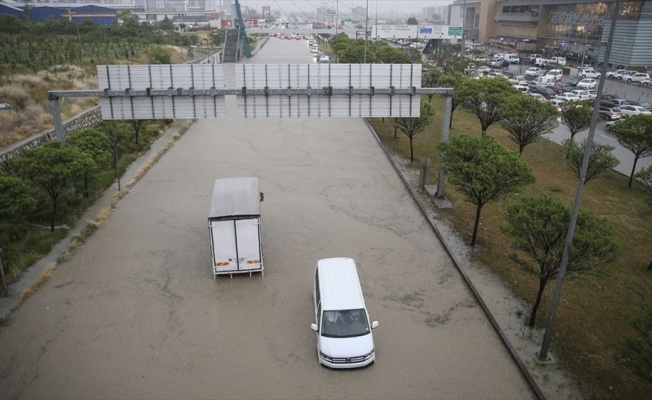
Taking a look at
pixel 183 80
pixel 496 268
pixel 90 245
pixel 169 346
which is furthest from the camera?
pixel 183 80

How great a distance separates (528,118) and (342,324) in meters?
16.3

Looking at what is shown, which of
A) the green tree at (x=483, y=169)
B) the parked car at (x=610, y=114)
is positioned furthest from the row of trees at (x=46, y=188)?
the parked car at (x=610, y=114)

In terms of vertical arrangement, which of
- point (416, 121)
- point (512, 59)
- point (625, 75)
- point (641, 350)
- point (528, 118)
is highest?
point (512, 59)

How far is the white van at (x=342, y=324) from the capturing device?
9.79 m

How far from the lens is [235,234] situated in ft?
41.7

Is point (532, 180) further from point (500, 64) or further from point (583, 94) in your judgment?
point (500, 64)

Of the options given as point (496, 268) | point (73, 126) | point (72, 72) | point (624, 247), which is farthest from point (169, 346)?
point (72, 72)

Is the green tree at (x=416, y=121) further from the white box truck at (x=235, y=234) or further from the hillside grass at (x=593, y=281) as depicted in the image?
the white box truck at (x=235, y=234)

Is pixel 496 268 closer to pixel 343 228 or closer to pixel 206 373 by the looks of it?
pixel 343 228

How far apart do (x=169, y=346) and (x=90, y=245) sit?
20.4 ft

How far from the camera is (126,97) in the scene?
16344mm

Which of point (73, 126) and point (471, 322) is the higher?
point (73, 126)

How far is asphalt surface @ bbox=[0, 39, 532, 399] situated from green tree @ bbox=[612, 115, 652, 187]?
9874 mm

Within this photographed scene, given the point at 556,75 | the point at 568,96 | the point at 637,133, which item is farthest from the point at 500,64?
the point at 637,133
